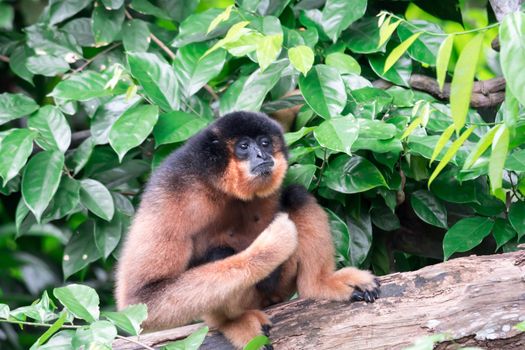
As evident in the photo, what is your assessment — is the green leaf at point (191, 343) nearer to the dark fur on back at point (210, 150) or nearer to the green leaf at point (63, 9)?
the dark fur on back at point (210, 150)

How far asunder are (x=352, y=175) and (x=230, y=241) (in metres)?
0.85

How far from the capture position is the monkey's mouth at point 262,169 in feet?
14.8

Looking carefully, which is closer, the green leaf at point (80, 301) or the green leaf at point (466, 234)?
the green leaf at point (80, 301)

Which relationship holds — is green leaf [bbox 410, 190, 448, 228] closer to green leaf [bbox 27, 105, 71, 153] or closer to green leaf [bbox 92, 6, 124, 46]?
green leaf [bbox 27, 105, 71, 153]

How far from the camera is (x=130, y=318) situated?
3494 millimetres

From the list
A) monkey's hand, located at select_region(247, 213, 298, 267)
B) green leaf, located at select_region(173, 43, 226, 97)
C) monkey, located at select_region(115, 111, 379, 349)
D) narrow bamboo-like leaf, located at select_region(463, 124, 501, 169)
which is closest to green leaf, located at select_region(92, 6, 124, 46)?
green leaf, located at select_region(173, 43, 226, 97)

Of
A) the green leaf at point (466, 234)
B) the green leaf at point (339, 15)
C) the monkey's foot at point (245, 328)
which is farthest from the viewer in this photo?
the green leaf at point (339, 15)

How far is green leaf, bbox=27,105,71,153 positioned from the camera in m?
5.15

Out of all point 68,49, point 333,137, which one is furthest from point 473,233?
point 68,49

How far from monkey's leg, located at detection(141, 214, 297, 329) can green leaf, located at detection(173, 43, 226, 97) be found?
4.34ft

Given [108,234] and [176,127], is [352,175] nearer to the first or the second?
[176,127]

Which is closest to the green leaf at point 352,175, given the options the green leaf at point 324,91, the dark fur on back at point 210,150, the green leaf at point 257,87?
the green leaf at point 324,91

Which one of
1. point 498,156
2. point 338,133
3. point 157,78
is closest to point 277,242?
point 338,133

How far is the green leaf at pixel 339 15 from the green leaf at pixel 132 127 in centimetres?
126
